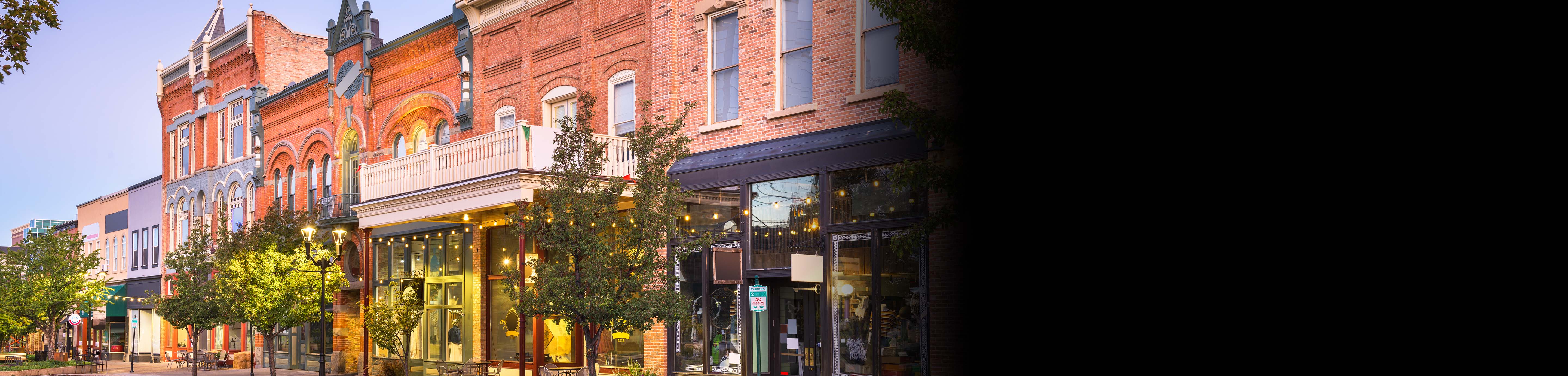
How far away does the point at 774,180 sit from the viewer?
55.2 ft

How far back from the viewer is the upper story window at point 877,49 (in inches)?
609

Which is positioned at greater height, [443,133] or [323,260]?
[443,133]

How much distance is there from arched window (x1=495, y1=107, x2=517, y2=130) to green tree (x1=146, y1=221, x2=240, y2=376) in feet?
28.8

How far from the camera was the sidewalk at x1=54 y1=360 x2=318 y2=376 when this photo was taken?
3178 centimetres

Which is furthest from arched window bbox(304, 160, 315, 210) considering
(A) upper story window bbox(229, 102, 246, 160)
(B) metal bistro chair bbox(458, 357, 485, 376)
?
(B) metal bistro chair bbox(458, 357, 485, 376)

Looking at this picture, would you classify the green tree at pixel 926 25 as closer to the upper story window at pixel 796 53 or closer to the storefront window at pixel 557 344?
the upper story window at pixel 796 53

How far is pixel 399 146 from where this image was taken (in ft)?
92.3

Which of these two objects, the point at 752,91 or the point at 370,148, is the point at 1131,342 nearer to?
the point at 752,91

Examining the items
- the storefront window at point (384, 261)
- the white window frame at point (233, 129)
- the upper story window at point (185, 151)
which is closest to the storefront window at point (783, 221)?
the storefront window at point (384, 261)

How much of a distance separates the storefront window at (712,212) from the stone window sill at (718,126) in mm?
→ 975

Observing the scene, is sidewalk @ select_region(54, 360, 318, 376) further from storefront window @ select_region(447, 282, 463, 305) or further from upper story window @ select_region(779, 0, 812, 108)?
upper story window @ select_region(779, 0, 812, 108)

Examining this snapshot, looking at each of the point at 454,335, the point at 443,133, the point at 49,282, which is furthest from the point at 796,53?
the point at 49,282

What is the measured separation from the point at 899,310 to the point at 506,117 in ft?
38.3

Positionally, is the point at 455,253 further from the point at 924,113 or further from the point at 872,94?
the point at 924,113
